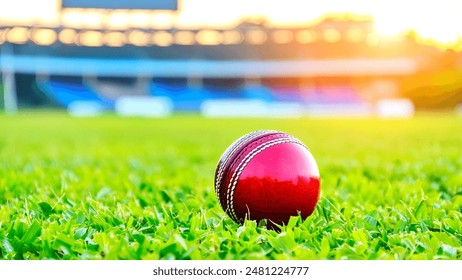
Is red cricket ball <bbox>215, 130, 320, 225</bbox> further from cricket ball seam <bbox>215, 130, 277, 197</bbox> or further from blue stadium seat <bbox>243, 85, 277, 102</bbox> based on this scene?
blue stadium seat <bbox>243, 85, 277, 102</bbox>

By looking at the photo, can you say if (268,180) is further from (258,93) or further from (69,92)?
(258,93)

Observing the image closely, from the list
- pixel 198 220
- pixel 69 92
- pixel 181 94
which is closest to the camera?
pixel 198 220

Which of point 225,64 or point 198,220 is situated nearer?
point 198,220

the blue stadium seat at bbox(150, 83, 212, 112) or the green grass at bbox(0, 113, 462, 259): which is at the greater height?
the green grass at bbox(0, 113, 462, 259)

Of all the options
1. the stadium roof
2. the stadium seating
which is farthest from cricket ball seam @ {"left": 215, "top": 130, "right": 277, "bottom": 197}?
the stadium roof

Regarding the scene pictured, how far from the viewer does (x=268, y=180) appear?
5.48ft

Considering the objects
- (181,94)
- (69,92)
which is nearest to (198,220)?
(69,92)

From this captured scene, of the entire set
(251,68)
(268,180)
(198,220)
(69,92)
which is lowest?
(69,92)

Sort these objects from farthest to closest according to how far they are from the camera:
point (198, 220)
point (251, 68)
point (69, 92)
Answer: point (251, 68) → point (69, 92) → point (198, 220)

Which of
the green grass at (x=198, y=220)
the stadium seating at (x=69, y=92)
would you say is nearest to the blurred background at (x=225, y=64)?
the stadium seating at (x=69, y=92)

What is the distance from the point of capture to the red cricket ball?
1677mm

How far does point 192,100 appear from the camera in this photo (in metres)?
30.1

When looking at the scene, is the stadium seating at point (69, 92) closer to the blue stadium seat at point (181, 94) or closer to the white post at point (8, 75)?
the white post at point (8, 75)
